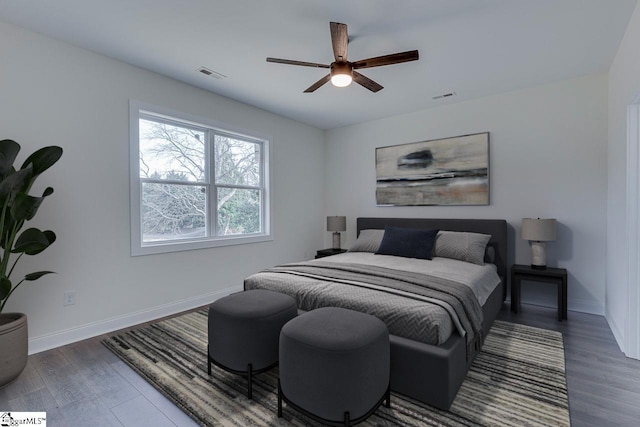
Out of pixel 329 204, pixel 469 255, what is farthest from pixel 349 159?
pixel 469 255

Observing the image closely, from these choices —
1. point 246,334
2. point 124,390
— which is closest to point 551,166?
point 246,334

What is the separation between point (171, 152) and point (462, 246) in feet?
11.7

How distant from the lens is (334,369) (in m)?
1.49

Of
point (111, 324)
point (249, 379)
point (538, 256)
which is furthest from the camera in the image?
point (538, 256)

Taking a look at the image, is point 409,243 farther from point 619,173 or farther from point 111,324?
point 111,324

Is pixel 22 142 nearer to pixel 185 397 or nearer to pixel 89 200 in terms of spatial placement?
pixel 89 200

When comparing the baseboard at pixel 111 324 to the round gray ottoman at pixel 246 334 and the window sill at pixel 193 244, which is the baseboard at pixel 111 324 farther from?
the round gray ottoman at pixel 246 334

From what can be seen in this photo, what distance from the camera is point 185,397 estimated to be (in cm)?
190

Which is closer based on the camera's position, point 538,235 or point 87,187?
point 87,187

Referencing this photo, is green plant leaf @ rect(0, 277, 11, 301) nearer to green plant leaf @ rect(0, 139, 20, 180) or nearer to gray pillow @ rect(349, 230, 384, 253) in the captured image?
green plant leaf @ rect(0, 139, 20, 180)

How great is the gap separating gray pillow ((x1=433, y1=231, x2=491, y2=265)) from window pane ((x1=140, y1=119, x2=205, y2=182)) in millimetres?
3086

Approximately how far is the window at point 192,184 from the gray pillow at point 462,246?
2.45 metres

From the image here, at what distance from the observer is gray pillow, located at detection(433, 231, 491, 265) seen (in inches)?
135

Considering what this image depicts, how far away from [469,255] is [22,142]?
14.4 ft
